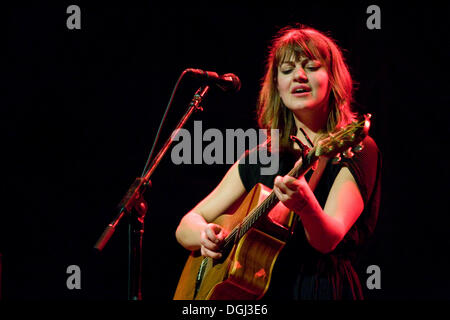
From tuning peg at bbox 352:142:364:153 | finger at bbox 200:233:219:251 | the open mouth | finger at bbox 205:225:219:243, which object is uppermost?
the open mouth

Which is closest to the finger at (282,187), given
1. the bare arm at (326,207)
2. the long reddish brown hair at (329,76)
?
the bare arm at (326,207)

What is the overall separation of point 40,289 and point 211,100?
1.73 m

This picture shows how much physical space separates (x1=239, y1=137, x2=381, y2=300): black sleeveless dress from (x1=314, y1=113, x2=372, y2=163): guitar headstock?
19 cm

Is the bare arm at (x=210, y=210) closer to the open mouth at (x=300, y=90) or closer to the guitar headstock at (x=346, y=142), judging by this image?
the open mouth at (x=300, y=90)

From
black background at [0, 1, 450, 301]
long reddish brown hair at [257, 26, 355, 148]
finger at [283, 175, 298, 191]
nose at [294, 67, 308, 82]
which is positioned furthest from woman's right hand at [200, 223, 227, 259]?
black background at [0, 1, 450, 301]

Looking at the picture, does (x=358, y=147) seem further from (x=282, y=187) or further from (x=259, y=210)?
(x=259, y=210)

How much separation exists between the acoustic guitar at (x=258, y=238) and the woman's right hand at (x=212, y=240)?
32 millimetres

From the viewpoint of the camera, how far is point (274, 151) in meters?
2.13

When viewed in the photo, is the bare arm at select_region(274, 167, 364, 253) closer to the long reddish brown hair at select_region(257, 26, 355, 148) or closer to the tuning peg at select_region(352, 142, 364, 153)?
the tuning peg at select_region(352, 142, 364, 153)

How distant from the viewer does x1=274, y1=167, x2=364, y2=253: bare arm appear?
1557 millimetres

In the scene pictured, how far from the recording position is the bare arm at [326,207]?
1.56m

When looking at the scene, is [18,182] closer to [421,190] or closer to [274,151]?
[274,151]

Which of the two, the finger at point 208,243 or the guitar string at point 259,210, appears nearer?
the guitar string at point 259,210

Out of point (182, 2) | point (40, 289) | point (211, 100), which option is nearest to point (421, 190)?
point (211, 100)
